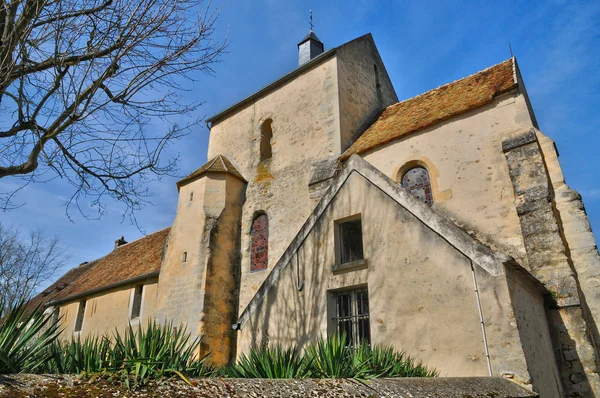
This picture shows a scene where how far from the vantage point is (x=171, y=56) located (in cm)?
634

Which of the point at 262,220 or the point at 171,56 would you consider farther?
the point at 262,220

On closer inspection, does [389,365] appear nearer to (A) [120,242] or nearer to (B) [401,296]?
(B) [401,296]

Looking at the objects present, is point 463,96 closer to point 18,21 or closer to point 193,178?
point 193,178

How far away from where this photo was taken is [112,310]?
1695 centimetres

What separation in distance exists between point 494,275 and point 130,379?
509 centimetres

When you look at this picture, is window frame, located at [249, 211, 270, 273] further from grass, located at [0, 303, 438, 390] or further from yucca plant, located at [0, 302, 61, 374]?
yucca plant, located at [0, 302, 61, 374]

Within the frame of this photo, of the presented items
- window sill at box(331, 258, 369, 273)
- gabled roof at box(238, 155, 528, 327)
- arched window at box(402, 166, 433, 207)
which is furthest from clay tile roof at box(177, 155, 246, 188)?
window sill at box(331, 258, 369, 273)

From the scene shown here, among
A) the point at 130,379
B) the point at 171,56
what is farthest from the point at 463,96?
the point at 130,379

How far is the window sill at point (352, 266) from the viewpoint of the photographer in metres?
7.23

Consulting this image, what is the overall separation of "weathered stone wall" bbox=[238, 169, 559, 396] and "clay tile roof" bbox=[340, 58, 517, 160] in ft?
17.4

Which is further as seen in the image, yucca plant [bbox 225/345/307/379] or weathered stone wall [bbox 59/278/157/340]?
weathered stone wall [bbox 59/278/157/340]

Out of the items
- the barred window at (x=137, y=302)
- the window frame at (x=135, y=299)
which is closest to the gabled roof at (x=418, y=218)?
the window frame at (x=135, y=299)

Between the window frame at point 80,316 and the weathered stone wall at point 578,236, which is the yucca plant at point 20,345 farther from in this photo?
the window frame at point 80,316

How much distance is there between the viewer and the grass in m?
2.58
